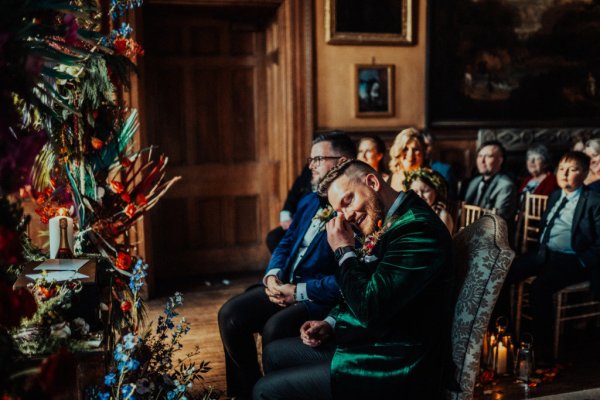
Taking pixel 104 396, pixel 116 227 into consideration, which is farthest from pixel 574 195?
pixel 104 396

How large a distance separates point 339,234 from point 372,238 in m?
0.17

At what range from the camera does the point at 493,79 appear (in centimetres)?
673

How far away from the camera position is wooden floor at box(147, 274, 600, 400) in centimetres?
363

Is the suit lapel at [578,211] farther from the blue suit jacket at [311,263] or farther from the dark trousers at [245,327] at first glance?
the dark trousers at [245,327]

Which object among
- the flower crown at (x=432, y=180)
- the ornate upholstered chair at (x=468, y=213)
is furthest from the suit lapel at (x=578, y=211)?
the flower crown at (x=432, y=180)

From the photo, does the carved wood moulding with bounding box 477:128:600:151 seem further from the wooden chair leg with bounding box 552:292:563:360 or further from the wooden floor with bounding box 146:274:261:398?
the wooden floor with bounding box 146:274:261:398

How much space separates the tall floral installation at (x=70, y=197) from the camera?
1.28 metres

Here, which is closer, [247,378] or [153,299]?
[247,378]

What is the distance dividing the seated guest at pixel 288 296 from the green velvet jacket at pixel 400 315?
0.77 m

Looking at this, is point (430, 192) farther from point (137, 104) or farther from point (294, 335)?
point (137, 104)

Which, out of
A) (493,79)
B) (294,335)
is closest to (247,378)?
(294,335)

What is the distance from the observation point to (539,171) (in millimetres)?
5531

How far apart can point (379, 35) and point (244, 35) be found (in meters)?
1.37

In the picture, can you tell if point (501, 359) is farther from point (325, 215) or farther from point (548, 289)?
point (325, 215)
